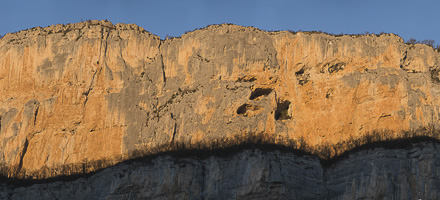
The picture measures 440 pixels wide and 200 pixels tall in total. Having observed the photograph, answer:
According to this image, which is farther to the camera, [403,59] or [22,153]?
[22,153]

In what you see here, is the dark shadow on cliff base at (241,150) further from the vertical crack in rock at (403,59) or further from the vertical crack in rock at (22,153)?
the vertical crack in rock at (403,59)

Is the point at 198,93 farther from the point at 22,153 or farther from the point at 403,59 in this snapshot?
the point at 403,59

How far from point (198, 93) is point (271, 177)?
9.96m

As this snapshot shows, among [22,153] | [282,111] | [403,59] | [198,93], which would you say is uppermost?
[403,59]

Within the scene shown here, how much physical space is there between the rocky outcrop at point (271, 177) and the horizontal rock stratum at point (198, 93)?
247cm

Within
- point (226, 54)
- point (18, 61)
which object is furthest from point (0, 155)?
point (226, 54)

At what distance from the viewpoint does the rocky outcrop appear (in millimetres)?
58531

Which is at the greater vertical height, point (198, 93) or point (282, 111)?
point (198, 93)

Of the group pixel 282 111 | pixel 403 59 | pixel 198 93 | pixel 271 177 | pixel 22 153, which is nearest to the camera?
pixel 271 177

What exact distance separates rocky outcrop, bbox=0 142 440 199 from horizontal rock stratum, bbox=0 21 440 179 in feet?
8.12

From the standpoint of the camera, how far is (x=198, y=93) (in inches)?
2621

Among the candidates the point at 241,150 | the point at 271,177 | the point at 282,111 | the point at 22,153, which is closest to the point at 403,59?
the point at 282,111

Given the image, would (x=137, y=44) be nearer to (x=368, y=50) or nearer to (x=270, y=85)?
(x=270, y=85)

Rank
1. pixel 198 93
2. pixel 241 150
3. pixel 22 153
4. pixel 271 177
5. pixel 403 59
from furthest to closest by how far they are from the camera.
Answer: pixel 22 153 < pixel 403 59 < pixel 198 93 < pixel 241 150 < pixel 271 177
